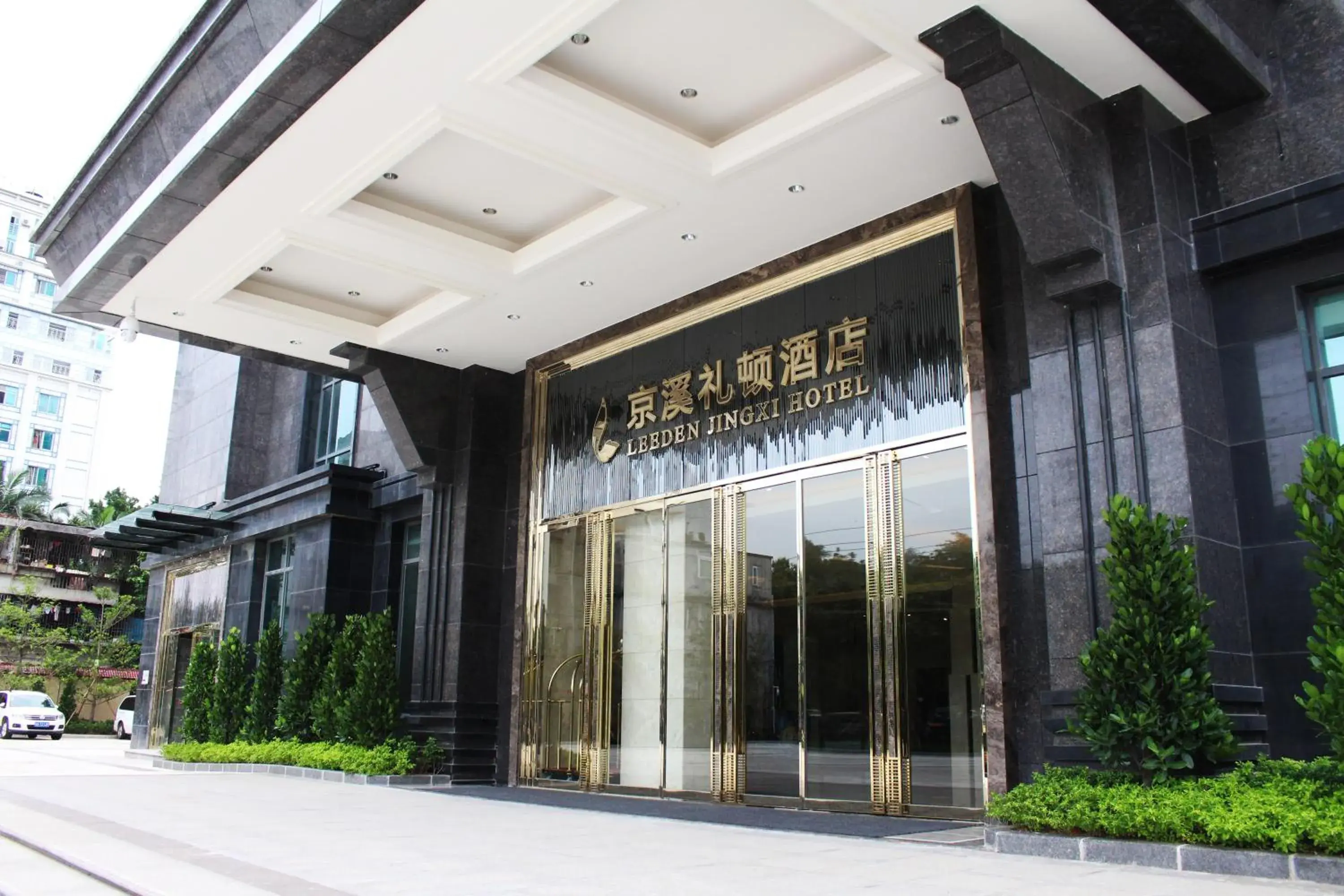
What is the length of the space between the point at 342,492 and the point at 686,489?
20.1ft

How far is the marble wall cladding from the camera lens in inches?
715

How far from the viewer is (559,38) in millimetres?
6230

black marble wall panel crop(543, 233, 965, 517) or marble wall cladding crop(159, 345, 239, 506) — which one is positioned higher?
marble wall cladding crop(159, 345, 239, 506)

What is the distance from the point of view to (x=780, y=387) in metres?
8.77

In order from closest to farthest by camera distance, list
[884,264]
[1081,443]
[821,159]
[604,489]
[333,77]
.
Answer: [1081,443], [333,77], [821,159], [884,264], [604,489]

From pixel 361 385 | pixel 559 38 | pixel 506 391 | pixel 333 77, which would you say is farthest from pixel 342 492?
pixel 559 38

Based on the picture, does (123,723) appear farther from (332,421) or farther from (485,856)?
(485,856)

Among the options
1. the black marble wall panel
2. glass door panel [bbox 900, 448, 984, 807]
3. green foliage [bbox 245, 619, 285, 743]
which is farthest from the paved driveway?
green foliage [bbox 245, 619, 285, 743]

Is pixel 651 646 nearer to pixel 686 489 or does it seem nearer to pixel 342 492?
pixel 686 489

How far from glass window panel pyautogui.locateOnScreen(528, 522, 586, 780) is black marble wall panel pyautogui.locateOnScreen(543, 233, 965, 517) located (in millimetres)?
448

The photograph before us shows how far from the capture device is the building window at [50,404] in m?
53.2

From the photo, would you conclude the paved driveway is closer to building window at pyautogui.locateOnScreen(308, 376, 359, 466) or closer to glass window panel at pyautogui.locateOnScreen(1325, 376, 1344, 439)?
glass window panel at pyautogui.locateOnScreen(1325, 376, 1344, 439)

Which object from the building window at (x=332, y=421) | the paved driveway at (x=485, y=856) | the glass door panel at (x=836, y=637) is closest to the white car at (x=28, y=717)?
the building window at (x=332, y=421)

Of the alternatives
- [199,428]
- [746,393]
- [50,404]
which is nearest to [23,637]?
[199,428]
